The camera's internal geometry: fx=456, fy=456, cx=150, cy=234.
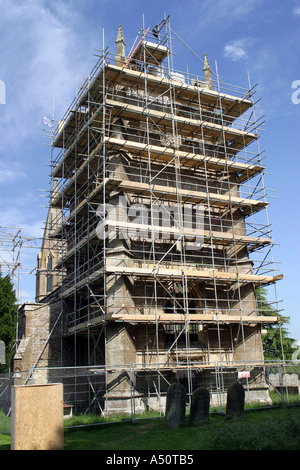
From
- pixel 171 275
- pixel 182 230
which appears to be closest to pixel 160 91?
pixel 182 230

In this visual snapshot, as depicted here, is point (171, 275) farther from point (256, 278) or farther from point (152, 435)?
point (152, 435)

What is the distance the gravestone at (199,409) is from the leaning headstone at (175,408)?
1.03 feet

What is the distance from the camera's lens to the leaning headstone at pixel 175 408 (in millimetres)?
13438

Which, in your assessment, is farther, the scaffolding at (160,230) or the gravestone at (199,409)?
the scaffolding at (160,230)

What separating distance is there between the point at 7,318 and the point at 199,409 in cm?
1471

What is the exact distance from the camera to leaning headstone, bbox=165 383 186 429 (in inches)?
529

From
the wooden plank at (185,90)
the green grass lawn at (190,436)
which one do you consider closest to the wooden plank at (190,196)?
the wooden plank at (185,90)

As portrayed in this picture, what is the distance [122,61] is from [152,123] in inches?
159

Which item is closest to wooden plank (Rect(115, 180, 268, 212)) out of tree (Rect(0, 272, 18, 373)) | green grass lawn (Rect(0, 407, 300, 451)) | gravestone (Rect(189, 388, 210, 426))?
tree (Rect(0, 272, 18, 373))

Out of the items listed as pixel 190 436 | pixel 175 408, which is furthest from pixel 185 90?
pixel 190 436

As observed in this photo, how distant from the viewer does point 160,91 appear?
2598cm

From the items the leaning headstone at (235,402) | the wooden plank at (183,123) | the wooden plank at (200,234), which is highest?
the wooden plank at (183,123)

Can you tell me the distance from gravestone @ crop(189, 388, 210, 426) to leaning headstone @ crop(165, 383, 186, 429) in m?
0.31

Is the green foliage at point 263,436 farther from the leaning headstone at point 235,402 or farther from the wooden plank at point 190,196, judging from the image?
the wooden plank at point 190,196
